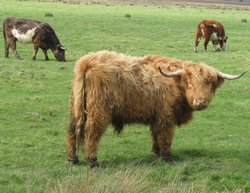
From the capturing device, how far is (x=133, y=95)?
30.8 feet

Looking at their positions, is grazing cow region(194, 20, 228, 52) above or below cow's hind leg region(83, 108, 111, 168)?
below

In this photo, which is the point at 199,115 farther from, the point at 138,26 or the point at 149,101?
the point at 138,26

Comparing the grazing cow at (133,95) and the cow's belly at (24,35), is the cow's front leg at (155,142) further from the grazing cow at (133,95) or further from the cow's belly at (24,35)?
the cow's belly at (24,35)

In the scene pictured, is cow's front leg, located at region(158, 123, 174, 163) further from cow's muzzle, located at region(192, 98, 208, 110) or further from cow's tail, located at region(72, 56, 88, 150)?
cow's tail, located at region(72, 56, 88, 150)

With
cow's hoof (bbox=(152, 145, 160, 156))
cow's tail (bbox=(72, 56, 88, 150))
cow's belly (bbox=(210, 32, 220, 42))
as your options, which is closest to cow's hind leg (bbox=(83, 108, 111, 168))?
cow's tail (bbox=(72, 56, 88, 150))

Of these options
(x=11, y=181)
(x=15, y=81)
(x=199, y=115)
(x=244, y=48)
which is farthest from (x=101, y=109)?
(x=244, y=48)

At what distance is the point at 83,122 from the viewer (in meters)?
9.16

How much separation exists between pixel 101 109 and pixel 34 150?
74.7 inches

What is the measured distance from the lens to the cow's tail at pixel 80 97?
9.11 m

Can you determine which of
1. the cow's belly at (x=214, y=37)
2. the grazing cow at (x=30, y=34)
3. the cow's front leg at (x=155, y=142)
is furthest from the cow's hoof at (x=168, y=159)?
the cow's belly at (x=214, y=37)

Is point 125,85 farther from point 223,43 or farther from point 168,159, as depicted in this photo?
point 223,43

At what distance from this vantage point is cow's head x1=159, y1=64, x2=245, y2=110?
9555 mm

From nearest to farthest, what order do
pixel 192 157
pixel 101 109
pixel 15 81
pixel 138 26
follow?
pixel 101 109 → pixel 192 157 → pixel 15 81 → pixel 138 26

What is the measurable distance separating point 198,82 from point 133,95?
117 centimetres
